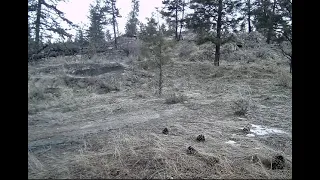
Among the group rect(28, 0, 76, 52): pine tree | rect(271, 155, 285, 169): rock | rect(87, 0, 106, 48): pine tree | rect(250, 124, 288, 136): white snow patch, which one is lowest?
rect(271, 155, 285, 169): rock

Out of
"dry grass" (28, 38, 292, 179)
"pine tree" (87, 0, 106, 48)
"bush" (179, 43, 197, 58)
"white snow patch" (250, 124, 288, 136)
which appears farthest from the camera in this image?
"bush" (179, 43, 197, 58)

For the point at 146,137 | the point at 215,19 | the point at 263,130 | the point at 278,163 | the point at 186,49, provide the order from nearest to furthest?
the point at 278,163, the point at 146,137, the point at 263,130, the point at 215,19, the point at 186,49

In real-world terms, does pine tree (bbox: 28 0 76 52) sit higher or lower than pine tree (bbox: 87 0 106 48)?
lower

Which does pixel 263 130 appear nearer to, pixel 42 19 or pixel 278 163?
pixel 278 163

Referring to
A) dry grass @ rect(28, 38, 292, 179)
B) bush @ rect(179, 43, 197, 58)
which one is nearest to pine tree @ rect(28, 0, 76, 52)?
dry grass @ rect(28, 38, 292, 179)

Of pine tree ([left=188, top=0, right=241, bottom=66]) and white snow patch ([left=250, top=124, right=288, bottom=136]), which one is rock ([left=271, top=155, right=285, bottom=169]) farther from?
pine tree ([left=188, top=0, right=241, bottom=66])

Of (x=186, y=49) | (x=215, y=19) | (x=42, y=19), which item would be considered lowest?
(x=42, y=19)

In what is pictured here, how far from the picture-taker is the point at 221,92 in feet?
31.6

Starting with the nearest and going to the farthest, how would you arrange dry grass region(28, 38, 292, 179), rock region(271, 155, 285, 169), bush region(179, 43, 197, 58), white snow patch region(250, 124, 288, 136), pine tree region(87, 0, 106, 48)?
dry grass region(28, 38, 292, 179), rock region(271, 155, 285, 169), white snow patch region(250, 124, 288, 136), pine tree region(87, 0, 106, 48), bush region(179, 43, 197, 58)

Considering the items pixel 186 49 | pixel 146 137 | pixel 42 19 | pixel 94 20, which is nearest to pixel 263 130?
pixel 146 137

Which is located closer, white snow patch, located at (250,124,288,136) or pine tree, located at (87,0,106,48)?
white snow patch, located at (250,124,288,136)

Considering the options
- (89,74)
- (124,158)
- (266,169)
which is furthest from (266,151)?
(89,74)

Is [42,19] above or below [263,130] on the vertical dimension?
above
